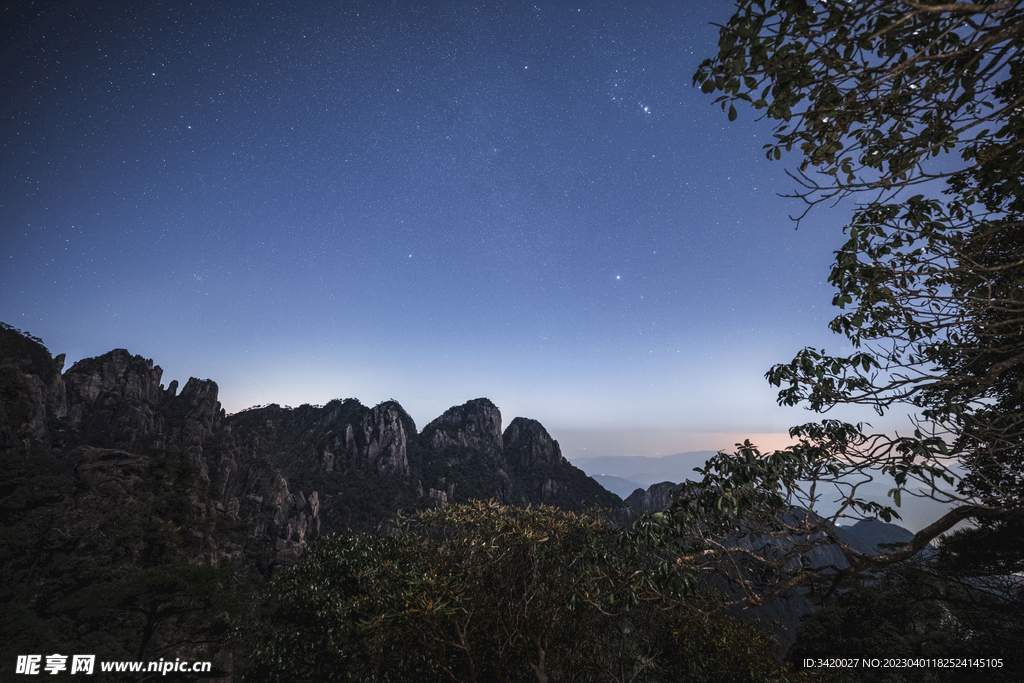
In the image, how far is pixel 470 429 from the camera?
393ft

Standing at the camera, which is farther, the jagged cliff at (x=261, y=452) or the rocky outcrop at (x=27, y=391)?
the rocky outcrop at (x=27, y=391)

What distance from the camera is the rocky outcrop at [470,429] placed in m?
117

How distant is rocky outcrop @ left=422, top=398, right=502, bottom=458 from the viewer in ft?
384

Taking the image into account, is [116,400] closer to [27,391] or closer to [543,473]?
[27,391]

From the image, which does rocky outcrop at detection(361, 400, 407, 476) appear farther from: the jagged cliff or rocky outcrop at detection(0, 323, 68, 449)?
rocky outcrop at detection(0, 323, 68, 449)

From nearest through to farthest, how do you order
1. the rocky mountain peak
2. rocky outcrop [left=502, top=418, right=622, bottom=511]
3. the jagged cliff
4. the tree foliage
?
the tree foliage, the jagged cliff, rocky outcrop [left=502, top=418, right=622, bottom=511], the rocky mountain peak

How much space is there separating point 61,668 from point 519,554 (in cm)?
1776

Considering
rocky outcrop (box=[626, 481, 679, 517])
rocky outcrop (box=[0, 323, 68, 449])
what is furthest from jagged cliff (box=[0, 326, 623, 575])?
rocky outcrop (box=[626, 481, 679, 517])

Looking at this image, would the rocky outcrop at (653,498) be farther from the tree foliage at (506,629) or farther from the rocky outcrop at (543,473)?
the tree foliage at (506,629)

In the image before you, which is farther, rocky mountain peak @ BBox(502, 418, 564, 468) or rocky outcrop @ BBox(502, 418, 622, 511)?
rocky mountain peak @ BBox(502, 418, 564, 468)

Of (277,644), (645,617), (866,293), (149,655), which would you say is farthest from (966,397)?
(149,655)

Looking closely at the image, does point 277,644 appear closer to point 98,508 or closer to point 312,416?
point 98,508

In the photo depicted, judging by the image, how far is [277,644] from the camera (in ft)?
41.2

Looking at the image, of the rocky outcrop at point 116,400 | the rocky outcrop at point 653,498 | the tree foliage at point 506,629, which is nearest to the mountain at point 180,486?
the rocky outcrop at point 116,400
